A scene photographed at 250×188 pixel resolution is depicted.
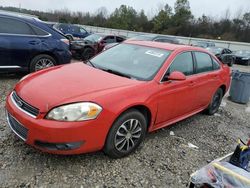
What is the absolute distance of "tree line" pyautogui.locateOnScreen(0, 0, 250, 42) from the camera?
164ft

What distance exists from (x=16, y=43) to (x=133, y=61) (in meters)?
3.57

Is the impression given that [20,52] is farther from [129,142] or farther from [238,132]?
[238,132]

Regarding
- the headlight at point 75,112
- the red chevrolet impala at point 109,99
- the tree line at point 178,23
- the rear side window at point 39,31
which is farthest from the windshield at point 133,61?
the tree line at point 178,23

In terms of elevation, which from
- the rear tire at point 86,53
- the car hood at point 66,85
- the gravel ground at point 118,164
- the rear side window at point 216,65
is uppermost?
the rear side window at point 216,65

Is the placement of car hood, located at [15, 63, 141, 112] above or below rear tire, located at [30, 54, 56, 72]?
above

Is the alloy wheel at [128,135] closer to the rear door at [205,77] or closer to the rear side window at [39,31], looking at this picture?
the rear door at [205,77]

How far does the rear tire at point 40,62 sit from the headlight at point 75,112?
162 inches

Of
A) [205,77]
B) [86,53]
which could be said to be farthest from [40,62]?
[86,53]

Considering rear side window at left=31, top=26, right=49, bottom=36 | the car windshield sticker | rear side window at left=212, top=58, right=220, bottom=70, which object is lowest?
rear side window at left=212, top=58, right=220, bottom=70

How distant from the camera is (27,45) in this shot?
6211 mm

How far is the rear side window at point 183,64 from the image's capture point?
3.94m

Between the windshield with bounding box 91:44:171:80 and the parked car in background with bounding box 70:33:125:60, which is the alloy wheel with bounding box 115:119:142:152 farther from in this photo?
the parked car in background with bounding box 70:33:125:60

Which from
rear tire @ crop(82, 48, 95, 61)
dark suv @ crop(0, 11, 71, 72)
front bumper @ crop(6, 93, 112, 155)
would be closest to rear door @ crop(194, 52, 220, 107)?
front bumper @ crop(6, 93, 112, 155)

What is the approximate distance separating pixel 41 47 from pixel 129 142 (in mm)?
4243
